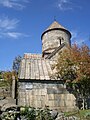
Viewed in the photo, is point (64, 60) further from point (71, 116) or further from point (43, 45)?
point (43, 45)

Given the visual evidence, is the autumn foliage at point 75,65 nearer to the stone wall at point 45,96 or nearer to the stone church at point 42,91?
the stone church at point 42,91

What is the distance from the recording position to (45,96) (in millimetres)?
15102

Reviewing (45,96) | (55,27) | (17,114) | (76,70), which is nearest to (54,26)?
(55,27)

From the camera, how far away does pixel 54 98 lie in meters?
15.2

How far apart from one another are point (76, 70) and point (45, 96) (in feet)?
9.97

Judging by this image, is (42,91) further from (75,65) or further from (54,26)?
(54,26)

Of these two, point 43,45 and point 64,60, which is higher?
point 43,45

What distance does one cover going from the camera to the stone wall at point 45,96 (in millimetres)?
14773

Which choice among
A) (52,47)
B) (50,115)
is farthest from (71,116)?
(52,47)

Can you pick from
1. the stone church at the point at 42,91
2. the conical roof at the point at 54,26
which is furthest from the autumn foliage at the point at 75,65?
the conical roof at the point at 54,26

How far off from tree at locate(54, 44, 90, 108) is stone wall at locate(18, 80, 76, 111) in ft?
2.27

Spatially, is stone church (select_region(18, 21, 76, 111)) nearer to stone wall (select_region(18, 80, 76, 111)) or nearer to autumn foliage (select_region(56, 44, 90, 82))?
stone wall (select_region(18, 80, 76, 111))

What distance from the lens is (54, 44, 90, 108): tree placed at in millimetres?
14833

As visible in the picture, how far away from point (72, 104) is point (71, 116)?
3486mm
